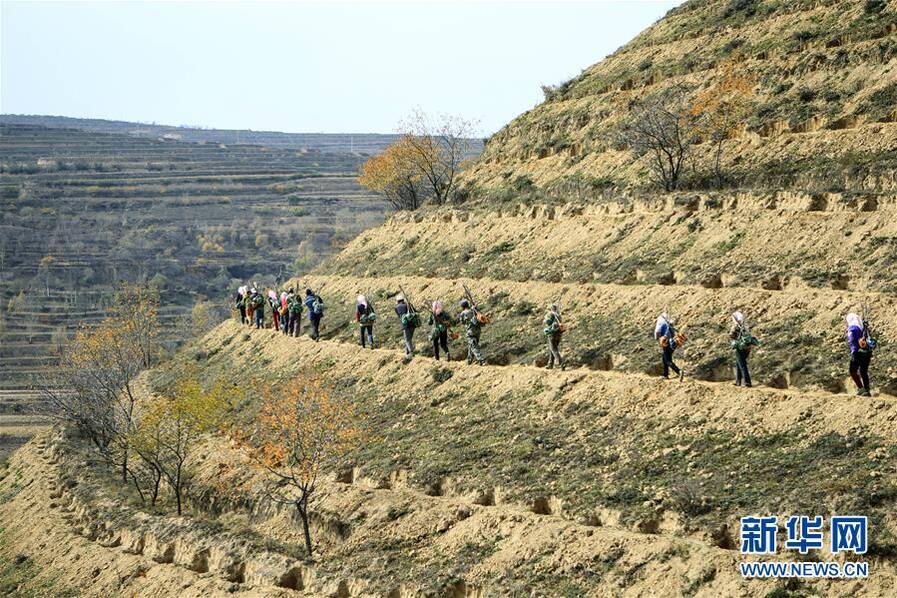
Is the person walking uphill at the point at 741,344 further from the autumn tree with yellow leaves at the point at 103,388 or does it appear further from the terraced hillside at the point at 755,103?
the autumn tree with yellow leaves at the point at 103,388

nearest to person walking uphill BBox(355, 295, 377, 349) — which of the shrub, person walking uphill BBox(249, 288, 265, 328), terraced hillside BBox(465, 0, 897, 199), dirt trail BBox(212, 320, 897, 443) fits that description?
dirt trail BBox(212, 320, 897, 443)

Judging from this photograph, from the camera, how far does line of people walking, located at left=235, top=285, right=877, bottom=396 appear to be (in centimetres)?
2159

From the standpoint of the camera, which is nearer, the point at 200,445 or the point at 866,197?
the point at 866,197

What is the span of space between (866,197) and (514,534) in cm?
1315

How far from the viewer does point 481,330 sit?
35219mm

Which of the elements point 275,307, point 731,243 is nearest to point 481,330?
point 731,243

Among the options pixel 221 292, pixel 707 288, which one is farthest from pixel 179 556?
pixel 221 292

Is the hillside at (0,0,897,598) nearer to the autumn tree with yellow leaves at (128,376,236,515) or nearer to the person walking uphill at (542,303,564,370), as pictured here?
the person walking uphill at (542,303,564,370)

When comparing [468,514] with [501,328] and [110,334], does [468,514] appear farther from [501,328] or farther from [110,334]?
[110,334]

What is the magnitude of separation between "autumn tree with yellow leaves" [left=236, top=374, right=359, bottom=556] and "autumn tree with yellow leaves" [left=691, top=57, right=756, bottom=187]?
642 inches

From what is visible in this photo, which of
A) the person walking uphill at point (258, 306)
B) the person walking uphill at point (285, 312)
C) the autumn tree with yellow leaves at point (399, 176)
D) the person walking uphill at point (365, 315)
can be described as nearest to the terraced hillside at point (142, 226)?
the autumn tree with yellow leaves at point (399, 176)

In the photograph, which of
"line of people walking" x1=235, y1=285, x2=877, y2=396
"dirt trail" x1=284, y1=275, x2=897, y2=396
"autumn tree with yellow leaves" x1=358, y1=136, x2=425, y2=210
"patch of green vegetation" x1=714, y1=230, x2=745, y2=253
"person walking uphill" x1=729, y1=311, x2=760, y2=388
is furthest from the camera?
"autumn tree with yellow leaves" x1=358, y1=136, x2=425, y2=210

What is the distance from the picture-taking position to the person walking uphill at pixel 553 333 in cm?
2870

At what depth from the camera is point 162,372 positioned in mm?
55969
